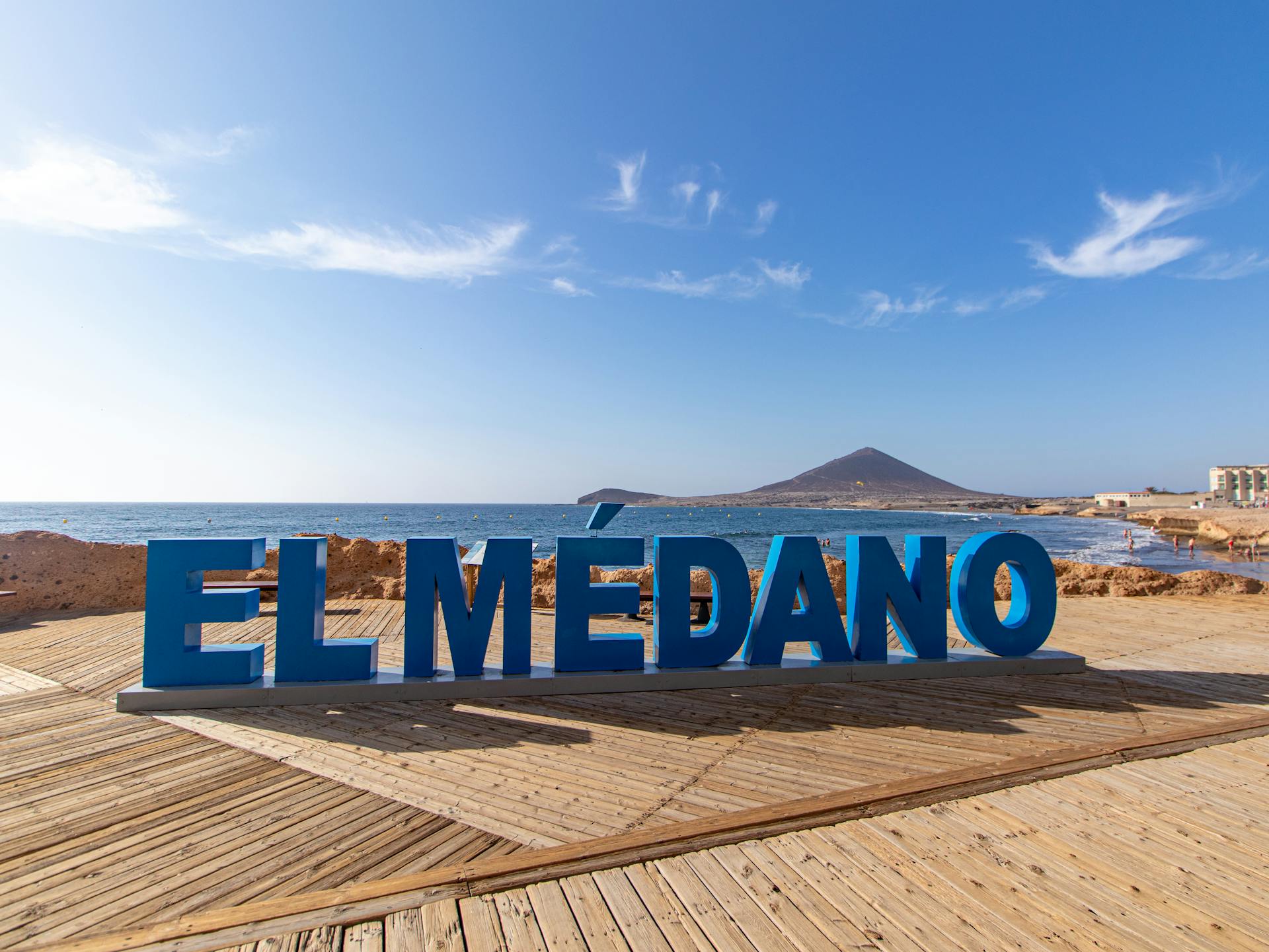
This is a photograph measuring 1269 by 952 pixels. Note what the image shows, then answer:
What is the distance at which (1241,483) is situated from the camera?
448ft

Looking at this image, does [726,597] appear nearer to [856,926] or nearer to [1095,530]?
[856,926]

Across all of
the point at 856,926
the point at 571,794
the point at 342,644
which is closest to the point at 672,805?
the point at 571,794

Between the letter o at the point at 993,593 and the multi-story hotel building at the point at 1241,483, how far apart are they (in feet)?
537

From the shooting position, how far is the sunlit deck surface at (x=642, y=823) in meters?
2.97

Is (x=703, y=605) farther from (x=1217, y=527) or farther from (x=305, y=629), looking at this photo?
(x=1217, y=527)

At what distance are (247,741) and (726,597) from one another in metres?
5.06

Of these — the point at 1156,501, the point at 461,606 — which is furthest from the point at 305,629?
the point at 1156,501

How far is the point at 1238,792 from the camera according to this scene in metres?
4.44

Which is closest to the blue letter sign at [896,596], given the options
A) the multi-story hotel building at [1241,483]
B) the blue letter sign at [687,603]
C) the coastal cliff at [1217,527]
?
the blue letter sign at [687,603]

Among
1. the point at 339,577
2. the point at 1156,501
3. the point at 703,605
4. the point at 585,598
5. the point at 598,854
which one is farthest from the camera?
the point at 1156,501

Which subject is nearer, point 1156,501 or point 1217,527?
point 1217,527

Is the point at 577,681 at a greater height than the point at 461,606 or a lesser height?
lesser

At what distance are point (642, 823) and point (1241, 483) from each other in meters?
190

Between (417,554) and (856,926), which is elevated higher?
(417,554)
